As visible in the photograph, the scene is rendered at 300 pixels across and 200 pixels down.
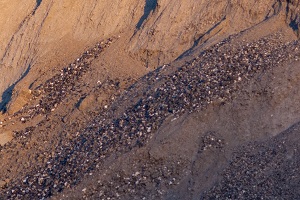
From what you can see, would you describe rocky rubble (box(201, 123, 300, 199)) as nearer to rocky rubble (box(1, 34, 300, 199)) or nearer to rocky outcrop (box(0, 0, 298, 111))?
rocky rubble (box(1, 34, 300, 199))

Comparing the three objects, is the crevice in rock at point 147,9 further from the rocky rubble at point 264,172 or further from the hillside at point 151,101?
the rocky rubble at point 264,172

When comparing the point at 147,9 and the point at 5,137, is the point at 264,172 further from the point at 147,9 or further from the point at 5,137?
the point at 147,9

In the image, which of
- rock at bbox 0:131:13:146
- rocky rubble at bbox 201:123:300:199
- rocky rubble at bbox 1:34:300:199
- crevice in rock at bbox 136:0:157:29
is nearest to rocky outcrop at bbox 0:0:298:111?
crevice in rock at bbox 136:0:157:29

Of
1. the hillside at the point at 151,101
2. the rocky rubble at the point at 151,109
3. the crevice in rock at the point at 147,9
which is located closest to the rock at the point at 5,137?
the hillside at the point at 151,101

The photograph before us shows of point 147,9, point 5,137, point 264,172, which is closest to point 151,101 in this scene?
point 264,172

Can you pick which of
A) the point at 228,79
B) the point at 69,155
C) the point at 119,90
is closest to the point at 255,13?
the point at 228,79

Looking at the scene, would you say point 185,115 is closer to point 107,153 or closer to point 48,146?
point 107,153

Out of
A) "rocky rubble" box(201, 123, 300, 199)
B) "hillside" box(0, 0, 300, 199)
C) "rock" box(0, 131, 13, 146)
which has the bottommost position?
"rocky rubble" box(201, 123, 300, 199)
